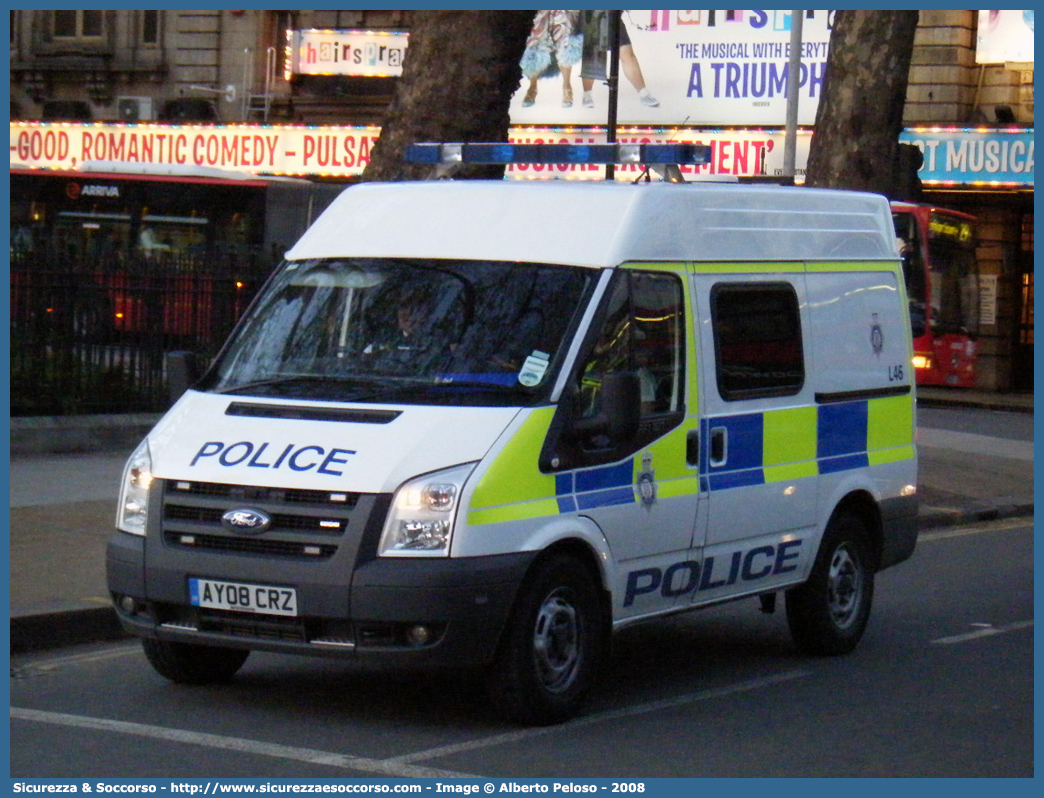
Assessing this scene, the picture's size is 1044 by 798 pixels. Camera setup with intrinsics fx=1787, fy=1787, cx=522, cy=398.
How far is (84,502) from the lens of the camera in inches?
496

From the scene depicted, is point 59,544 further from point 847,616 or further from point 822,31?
point 822,31

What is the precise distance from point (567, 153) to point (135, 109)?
31581mm

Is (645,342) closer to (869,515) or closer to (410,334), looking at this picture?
(410,334)

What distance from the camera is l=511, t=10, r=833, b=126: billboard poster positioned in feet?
114

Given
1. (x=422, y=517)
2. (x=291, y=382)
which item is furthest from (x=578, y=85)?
(x=422, y=517)

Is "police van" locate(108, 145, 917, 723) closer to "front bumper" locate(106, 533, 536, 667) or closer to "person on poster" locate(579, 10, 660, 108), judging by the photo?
"front bumper" locate(106, 533, 536, 667)

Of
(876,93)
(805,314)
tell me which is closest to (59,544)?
(805,314)

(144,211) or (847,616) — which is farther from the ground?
(144,211)

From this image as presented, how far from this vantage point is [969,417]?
88.1ft

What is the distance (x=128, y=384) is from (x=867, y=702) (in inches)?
392

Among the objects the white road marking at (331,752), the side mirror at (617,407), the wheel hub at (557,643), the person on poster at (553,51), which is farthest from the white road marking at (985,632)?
the person on poster at (553,51)

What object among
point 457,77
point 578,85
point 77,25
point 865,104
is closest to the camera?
point 457,77

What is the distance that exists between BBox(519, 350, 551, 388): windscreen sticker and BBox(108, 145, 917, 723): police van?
3cm

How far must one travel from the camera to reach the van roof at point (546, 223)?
7.60m
